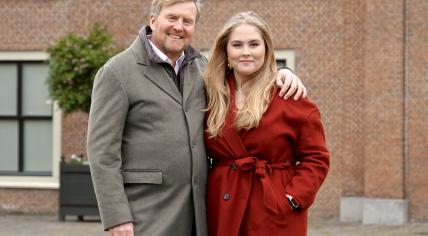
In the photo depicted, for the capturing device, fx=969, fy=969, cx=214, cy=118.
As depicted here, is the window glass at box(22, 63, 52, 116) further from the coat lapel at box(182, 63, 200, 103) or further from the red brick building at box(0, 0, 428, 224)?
the coat lapel at box(182, 63, 200, 103)

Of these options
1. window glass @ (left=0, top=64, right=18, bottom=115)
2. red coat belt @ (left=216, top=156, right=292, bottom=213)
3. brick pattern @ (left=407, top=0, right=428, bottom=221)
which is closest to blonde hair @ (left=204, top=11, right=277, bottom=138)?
red coat belt @ (left=216, top=156, right=292, bottom=213)

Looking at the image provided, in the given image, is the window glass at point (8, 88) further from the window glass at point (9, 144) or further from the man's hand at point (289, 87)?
the man's hand at point (289, 87)

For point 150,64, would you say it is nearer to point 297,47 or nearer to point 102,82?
point 102,82

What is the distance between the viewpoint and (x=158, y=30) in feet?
15.3

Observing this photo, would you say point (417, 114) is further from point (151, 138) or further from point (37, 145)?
point (151, 138)

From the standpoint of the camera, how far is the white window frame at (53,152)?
1507 centimetres

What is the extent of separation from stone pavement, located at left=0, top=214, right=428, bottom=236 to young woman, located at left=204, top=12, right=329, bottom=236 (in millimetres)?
7910

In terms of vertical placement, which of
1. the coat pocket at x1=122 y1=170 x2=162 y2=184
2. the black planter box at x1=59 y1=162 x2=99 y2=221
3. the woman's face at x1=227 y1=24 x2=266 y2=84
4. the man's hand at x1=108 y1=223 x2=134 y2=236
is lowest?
the black planter box at x1=59 y1=162 x2=99 y2=221

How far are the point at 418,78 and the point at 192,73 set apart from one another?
9364 millimetres

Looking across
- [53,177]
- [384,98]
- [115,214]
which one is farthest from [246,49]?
[53,177]

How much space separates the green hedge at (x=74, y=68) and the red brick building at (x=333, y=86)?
4.72ft

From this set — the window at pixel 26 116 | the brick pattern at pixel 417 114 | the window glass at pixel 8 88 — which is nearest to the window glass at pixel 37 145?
the window at pixel 26 116

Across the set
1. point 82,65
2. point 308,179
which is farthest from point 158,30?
point 82,65

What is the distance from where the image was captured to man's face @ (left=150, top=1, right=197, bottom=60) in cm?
460
